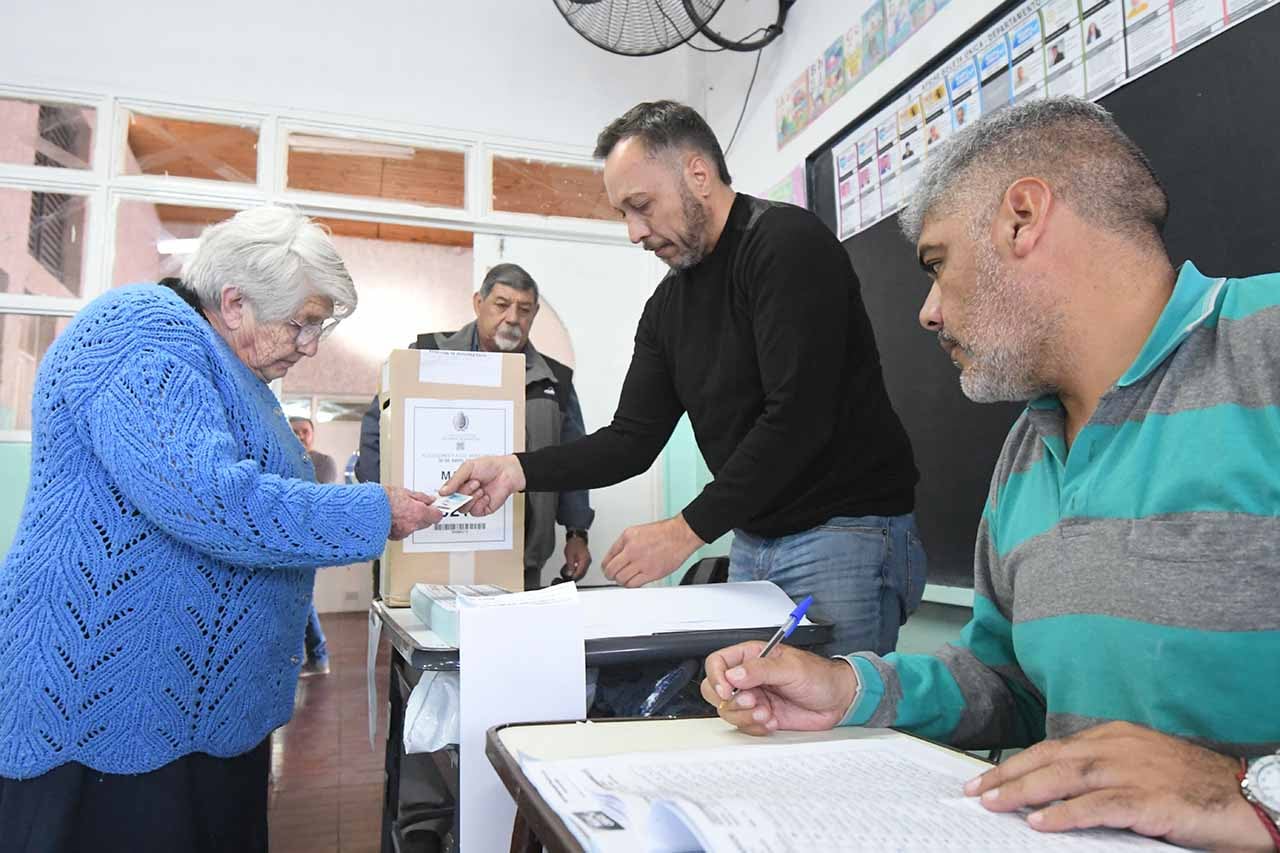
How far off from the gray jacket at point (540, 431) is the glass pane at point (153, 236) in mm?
1144

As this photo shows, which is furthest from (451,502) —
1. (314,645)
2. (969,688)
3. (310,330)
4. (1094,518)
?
(314,645)

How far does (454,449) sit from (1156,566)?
1100 millimetres

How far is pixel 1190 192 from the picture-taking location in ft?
4.19

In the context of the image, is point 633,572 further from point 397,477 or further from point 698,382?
point 397,477

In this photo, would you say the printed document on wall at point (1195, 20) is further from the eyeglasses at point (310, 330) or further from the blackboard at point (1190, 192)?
the eyeglasses at point (310, 330)

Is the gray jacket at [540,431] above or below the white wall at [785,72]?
below

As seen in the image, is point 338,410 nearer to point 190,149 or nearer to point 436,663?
point 190,149

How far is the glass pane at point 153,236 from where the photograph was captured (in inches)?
121

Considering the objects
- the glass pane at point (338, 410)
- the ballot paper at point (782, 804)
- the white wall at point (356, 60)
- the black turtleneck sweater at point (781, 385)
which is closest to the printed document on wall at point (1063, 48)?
the black turtleneck sweater at point (781, 385)

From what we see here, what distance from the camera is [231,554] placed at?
1089 millimetres

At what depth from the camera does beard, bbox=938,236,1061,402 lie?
0.79 m

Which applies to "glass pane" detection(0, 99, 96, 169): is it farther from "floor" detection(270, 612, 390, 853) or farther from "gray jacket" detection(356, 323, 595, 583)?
"floor" detection(270, 612, 390, 853)

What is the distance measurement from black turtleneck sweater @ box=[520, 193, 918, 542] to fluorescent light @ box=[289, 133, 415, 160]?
7.59 feet

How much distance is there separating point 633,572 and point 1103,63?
3.93 ft
